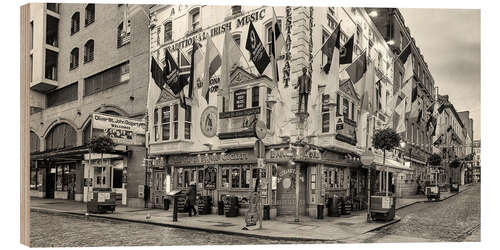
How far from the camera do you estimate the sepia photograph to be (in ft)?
36.1

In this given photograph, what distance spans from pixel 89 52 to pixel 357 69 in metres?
8.11

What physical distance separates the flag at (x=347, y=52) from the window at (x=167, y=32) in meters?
5.02

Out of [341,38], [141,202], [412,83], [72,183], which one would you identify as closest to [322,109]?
[341,38]

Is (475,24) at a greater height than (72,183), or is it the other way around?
(475,24)

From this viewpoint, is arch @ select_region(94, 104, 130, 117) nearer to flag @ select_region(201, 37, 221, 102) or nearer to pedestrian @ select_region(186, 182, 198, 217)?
flag @ select_region(201, 37, 221, 102)

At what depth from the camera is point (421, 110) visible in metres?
13.2

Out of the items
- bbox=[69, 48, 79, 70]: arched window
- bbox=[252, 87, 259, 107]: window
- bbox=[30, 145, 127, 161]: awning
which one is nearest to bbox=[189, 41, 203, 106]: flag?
bbox=[252, 87, 259, 107]: window

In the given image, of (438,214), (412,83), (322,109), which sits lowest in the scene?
(438,214)

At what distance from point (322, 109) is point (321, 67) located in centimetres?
117

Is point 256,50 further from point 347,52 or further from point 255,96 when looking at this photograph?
point 347,52

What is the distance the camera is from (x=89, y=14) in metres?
11.5

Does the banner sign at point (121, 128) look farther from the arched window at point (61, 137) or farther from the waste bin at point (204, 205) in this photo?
the waste bin at point (204, 205)

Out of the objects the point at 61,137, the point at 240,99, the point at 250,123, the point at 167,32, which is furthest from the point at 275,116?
the point at 61,137

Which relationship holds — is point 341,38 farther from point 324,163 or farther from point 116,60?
point 116,60
